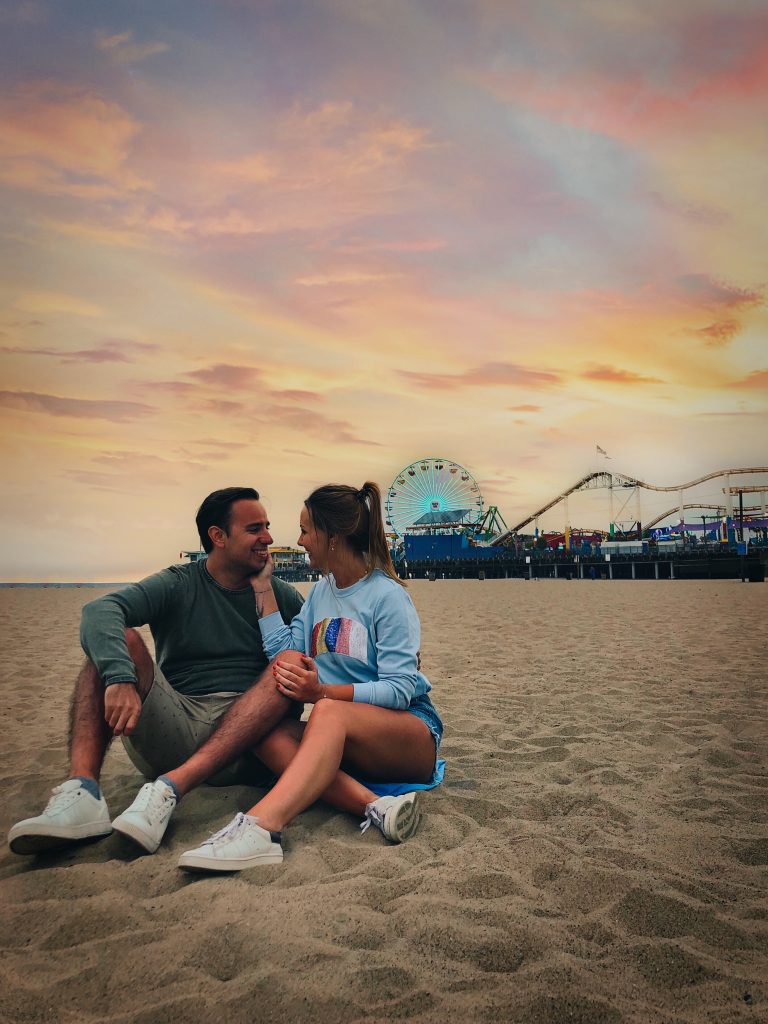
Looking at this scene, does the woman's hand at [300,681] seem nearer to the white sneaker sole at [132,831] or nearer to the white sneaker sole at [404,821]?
the white sneaker sole at [404,821]

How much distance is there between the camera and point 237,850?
7.82 feet

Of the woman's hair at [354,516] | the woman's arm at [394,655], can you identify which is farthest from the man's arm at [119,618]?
the woman's arm at [394,655]

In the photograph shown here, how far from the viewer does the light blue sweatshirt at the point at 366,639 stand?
2.79 metres

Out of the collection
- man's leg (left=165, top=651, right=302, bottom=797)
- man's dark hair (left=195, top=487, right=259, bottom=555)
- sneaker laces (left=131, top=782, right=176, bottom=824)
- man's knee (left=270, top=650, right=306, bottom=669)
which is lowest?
sneaker laces (left=131, top=782, right=176, bottom=824)

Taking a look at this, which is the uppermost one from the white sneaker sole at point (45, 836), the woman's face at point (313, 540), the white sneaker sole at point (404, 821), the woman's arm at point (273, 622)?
the woman's face at point (313, 540)

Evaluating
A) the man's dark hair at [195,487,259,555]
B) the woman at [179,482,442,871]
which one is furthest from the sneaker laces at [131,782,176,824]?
the man's dark hair at [195,487,259,555]

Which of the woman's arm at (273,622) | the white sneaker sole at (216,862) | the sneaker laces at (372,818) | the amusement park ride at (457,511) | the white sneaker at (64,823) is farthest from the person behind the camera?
the amusement park ride at (457,511)

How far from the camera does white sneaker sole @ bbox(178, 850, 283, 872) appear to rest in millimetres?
2328

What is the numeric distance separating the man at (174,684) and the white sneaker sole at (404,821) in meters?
0.59

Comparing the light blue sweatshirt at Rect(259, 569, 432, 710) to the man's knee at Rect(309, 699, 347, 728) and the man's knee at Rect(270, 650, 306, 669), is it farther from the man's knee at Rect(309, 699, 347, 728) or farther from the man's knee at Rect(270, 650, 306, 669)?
the man's knee at Rect(270, 650, 306, 669)

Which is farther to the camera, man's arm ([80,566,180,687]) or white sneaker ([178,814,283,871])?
man's arm ([80,566,180,687])

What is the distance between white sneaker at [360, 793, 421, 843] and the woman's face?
0.93 m

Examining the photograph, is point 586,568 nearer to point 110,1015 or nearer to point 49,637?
point 49,637

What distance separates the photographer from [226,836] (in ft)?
7.96
